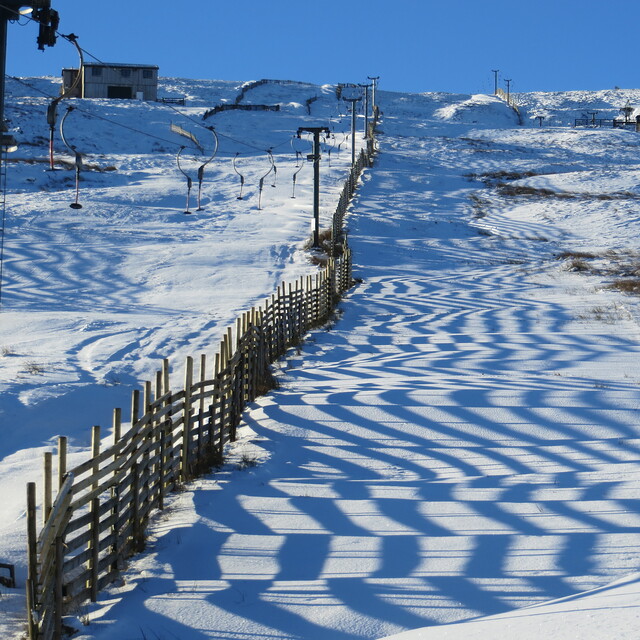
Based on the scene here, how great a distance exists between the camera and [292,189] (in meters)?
42.0

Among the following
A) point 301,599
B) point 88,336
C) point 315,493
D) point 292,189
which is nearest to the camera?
point 301,599

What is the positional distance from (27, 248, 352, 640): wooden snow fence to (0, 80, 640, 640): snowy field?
0.82 ft

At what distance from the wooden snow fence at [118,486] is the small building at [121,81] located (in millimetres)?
62928

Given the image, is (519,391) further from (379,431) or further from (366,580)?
(366,580)

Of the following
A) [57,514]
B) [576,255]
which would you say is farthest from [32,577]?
[576,255]

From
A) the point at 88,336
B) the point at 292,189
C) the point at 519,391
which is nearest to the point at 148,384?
the point at 519,391

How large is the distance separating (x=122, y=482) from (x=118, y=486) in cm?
14

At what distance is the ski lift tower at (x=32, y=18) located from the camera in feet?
25.1

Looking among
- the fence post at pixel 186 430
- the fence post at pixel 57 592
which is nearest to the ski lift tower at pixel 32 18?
the fence post at pixel 186 430

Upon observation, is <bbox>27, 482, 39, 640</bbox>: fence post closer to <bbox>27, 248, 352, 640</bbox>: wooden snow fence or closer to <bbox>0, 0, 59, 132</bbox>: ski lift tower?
<bbox>27, 248, 352, 640</bbox>: wooden snow fence

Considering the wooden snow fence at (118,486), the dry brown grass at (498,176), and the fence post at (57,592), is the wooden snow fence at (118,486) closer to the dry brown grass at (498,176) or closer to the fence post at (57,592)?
the fence post at (57,592)

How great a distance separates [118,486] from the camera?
20.4ft

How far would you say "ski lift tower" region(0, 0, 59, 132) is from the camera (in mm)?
7648

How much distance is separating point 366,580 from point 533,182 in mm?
42103
